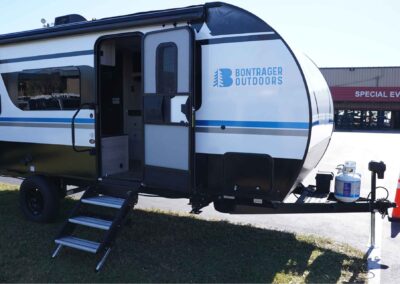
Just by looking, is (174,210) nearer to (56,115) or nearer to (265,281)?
(56,115)

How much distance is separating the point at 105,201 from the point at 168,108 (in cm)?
149

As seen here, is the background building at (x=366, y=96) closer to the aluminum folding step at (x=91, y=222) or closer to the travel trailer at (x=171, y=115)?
the travel trailer at (x=171, y=115)

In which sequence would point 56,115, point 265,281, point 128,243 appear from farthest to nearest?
1. point 56,115
2. point 128,243
3. point 265,281

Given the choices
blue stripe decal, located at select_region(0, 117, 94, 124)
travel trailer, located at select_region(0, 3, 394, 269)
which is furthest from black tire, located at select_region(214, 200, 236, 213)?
blue stripe decal, located at select_region(0, 117, 94, 124)

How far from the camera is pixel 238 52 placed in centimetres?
465

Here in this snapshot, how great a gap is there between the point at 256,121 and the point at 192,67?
98cm

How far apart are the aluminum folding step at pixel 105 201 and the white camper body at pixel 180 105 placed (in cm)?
31

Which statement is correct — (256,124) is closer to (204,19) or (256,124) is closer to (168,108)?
(168,108)

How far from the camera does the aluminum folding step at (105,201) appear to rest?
519cm

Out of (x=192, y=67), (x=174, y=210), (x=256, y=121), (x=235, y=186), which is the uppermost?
(x=192, y=67)

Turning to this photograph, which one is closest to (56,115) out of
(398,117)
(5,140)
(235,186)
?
(5,140)

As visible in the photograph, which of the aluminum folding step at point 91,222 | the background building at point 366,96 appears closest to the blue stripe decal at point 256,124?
the aluminum folding step at point 91,222

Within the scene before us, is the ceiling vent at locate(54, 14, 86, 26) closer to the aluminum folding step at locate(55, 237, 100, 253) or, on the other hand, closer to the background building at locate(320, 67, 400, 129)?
the aluminum folding step at locate(55, 237, 100, 253)

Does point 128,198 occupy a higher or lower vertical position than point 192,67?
lower
